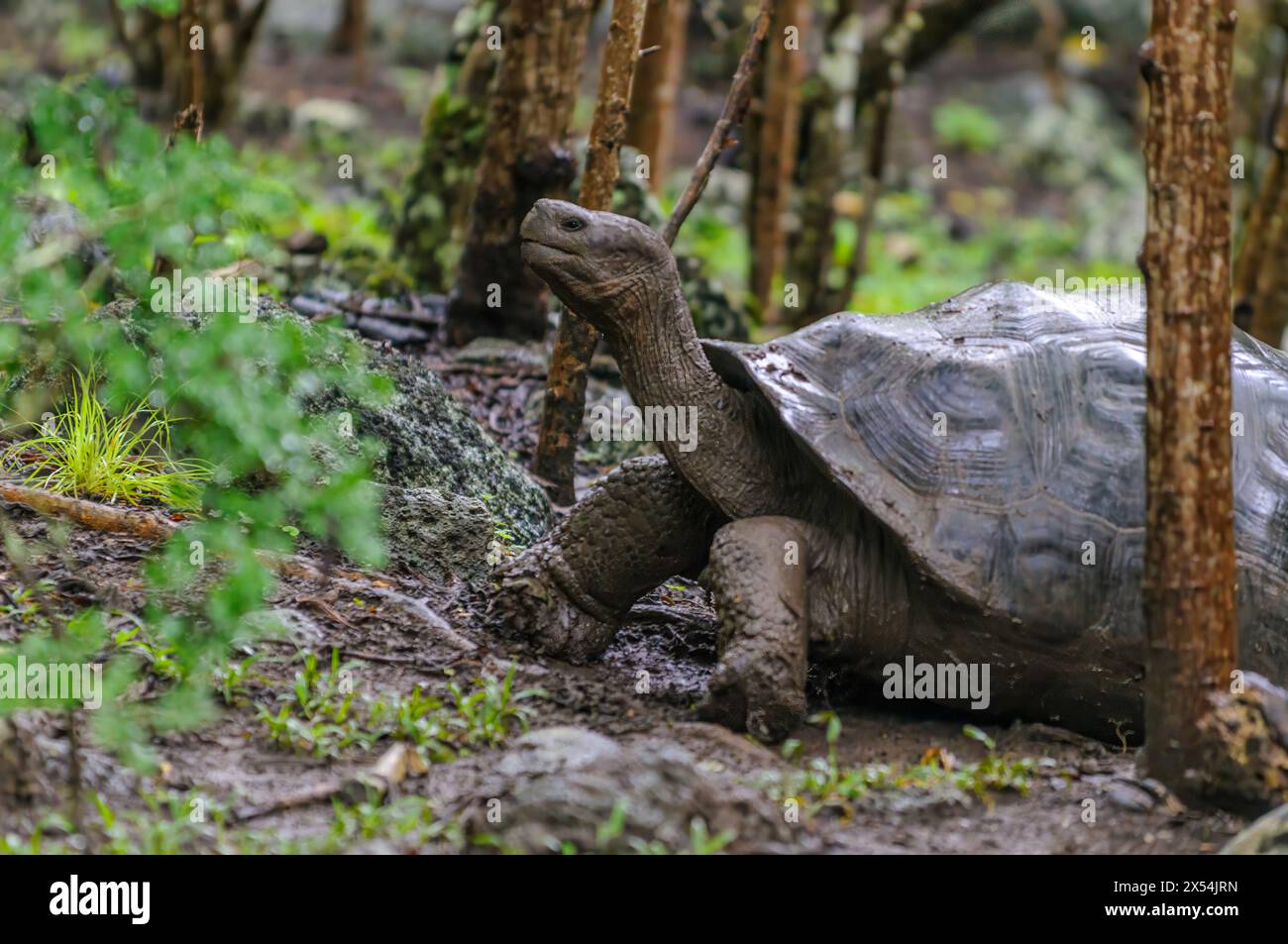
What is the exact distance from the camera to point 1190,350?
3488 mm

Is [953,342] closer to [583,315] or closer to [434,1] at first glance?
[583,315]

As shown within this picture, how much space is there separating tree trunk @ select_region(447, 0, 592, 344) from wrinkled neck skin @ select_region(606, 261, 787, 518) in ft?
7.96

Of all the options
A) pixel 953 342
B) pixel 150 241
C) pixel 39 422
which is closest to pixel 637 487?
pixel 953 342

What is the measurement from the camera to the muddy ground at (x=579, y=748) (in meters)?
3.43

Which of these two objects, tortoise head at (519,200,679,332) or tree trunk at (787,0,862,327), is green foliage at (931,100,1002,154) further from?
tortoise head at (519,200,679,332)
